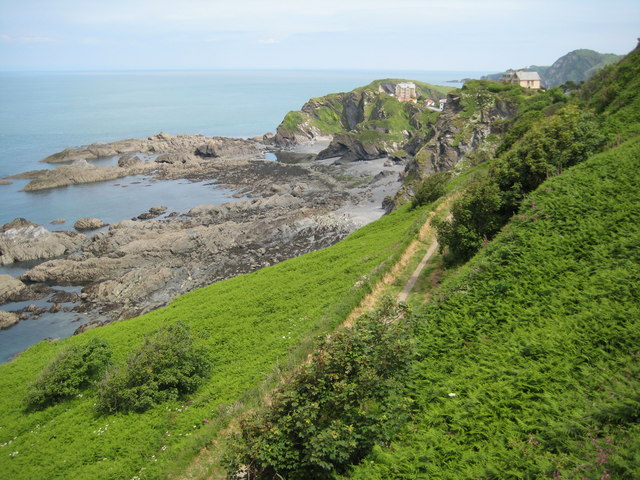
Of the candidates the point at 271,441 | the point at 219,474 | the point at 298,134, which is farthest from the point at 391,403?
the point at 298,134

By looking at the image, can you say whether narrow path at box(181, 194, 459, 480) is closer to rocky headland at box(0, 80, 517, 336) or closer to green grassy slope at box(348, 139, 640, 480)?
green grassy slope at box(348, 139, 640, 480)

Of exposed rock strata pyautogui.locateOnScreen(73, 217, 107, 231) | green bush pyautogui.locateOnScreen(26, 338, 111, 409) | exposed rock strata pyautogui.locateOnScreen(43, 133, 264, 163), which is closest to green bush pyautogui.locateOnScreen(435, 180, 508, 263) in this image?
green bush pyautogui.locateOnScreen(26, 338, 111, 409)

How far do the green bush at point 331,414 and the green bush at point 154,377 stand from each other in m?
10.2

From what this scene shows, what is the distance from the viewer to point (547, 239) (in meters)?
15.9

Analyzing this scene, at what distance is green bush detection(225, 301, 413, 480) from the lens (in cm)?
994

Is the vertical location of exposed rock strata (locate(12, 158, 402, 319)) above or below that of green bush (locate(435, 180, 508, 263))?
below

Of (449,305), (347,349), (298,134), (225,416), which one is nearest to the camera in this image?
(347,349)

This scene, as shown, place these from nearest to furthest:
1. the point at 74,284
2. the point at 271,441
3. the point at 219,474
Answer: the point at 271,441 < the point at 219,474 < the point at 74,284

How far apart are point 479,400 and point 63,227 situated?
275 feet

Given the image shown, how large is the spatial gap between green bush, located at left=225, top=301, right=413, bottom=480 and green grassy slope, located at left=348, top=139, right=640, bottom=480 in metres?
0.71

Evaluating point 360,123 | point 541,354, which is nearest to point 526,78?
point 360,123

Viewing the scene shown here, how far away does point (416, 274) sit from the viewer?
921 inches

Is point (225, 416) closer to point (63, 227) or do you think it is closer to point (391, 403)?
point (391, 403)

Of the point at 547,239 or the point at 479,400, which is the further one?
the point at 547,239
